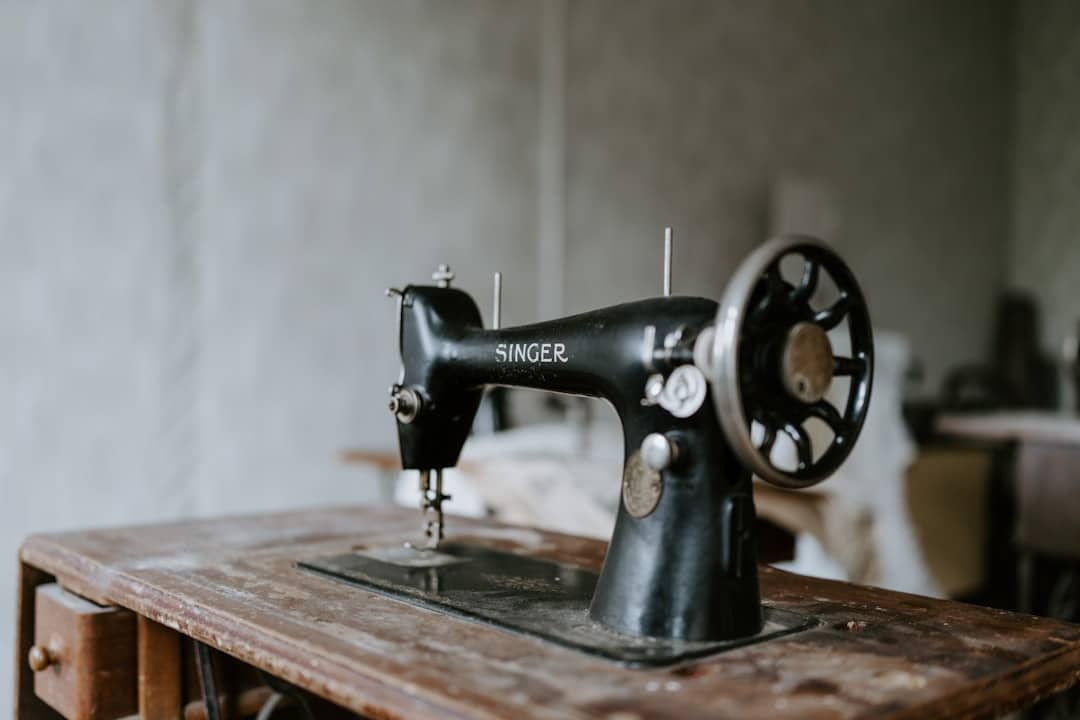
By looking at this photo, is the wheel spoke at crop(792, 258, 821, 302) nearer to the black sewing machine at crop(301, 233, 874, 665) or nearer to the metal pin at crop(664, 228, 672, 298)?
the black sewing machine at crop(301, 233, 874, 665)

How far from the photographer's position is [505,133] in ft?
11.8

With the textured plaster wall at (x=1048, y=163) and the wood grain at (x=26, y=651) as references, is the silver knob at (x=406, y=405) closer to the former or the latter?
the wood grain at (x=26, y=651)

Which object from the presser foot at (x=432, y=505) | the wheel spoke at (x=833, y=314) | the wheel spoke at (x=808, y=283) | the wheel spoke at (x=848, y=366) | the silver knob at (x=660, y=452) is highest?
the wheel spoke at (x=808, y=283)

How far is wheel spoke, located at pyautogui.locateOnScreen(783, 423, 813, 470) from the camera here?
0.95 metres

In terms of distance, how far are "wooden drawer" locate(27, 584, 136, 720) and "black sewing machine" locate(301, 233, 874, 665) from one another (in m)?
0.38

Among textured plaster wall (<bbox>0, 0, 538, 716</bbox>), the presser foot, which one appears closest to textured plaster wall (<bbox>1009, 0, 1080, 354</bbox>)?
textured plaster wall (<bbox>0, 0, 538, 716</bbox>)

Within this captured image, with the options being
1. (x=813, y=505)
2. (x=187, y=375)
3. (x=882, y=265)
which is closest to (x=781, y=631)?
(x=813, y=505)

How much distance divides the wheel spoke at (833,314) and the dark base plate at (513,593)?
32 cm

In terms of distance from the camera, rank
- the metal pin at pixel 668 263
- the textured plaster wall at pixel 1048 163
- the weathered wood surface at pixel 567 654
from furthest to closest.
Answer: the textured plaster wall at pixel 1048 163 < the metal pin at pixel 668 263 < the weathered wood surface at pixel 567 654

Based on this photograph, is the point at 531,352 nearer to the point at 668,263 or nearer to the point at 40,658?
the point at 668,263

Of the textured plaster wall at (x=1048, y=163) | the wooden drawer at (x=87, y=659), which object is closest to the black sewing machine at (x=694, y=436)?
the wooden drawer at (x=87, y=659)

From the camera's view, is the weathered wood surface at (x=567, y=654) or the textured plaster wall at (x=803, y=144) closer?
the weathered wood surface at (x=567, y=654)

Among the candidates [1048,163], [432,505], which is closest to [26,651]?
[432,505]

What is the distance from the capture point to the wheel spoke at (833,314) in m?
0.99
